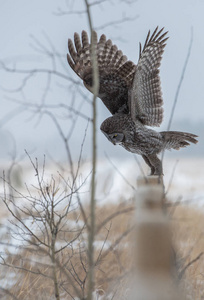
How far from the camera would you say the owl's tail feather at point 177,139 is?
97.2 inches

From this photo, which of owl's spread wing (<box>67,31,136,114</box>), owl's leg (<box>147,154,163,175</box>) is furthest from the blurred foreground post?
owl's spread wing (<box>67,31,136,114</box>)

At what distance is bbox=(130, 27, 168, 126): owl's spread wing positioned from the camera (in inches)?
93.7

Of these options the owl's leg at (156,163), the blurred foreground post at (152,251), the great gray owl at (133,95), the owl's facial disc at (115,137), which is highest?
the great gray owl at (133,95)

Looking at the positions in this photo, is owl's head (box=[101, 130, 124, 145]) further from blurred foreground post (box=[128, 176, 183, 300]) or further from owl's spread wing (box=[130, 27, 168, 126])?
blurred foreground post (box=[128, 176, 183, 300])

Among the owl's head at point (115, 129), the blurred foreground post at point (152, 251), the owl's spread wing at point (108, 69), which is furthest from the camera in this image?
the owl's spread wing at point (108, 69)

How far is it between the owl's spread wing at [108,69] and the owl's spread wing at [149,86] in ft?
0.43

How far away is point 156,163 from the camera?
2.46m

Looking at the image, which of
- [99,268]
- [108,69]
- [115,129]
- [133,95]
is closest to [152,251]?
[115,129]

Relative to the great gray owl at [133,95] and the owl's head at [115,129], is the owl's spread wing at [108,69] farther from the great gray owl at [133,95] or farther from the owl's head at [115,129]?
the owl's head at [115,129]

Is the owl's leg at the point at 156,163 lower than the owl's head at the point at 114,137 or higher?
lower

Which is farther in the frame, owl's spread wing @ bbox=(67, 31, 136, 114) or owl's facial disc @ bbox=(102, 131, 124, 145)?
owl's spread wing @ bbox=(67, 31, 136, 114)

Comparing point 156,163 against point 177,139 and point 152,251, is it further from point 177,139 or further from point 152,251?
point 152,251

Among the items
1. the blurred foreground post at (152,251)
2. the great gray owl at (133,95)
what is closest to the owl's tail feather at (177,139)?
the great gray owl at (133,95)

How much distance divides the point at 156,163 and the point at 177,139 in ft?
0.66
